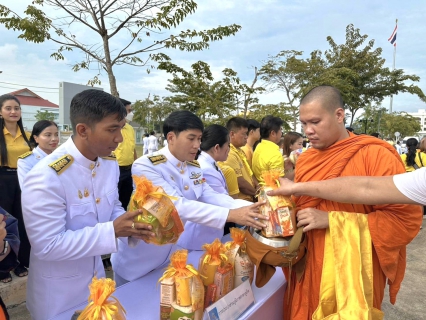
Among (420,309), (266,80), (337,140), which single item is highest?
(266,80)

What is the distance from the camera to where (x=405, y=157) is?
22.7 ft

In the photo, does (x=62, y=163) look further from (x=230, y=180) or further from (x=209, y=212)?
(x=230, y=180)

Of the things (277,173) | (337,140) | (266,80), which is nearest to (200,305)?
(277,173)

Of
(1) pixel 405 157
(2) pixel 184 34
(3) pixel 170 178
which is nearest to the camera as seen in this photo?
(3) pixel 170 178

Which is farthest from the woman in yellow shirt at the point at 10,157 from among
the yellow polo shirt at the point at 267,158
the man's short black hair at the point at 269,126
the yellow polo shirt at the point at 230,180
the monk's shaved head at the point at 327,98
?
the monk's shaved head at the point at 327,98

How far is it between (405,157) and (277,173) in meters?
6.49

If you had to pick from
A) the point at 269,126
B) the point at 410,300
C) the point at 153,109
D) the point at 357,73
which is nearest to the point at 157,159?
the point at 269,126

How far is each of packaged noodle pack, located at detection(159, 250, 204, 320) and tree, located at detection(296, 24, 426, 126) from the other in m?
15.0

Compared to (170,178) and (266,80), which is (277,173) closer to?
(170,178)

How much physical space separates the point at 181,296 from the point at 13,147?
3.38 metres

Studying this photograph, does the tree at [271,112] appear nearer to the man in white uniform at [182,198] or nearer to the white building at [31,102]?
the man in white uniform at [182,198]

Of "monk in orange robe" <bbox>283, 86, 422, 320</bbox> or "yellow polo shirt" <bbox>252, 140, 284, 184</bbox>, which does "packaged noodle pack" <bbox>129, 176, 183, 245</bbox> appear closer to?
"monk in orange robe" <bbox>283, 86, 422, 320</bbox>

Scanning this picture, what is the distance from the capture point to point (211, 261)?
Answer: 160 centimetres

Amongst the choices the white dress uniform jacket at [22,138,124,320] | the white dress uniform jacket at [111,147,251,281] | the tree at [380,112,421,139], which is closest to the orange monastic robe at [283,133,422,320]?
the white dress uniform jacket at [111,147,251,281]
